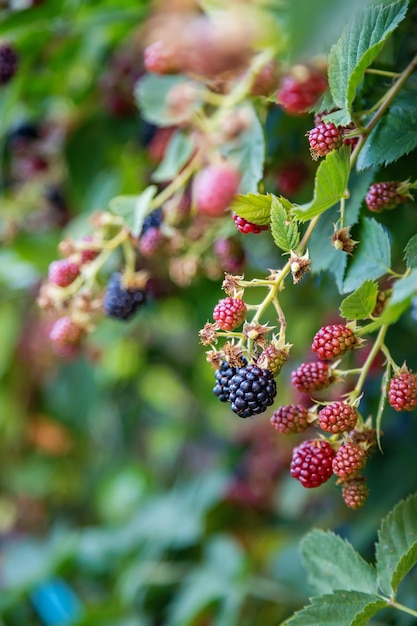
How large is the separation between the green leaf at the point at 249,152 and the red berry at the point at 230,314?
0.16 m

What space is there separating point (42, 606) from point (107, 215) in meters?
1.02

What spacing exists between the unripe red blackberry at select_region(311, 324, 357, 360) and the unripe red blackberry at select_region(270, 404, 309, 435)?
0.06m

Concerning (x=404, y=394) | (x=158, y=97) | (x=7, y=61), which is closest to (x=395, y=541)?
(x=404, y=394)

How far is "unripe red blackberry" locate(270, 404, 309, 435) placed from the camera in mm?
585

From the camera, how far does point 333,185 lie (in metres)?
0.54

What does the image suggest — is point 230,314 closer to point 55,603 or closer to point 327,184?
point 327,184

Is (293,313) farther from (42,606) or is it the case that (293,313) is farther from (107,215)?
(42,606)

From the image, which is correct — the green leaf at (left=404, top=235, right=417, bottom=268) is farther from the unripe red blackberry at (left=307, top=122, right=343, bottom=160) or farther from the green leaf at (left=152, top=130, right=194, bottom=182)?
the green leaf at (left=152, top=130, right=194, bottom=182)

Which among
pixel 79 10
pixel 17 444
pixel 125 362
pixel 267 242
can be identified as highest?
pixel 79 10

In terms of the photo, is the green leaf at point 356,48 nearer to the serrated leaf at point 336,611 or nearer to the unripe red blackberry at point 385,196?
the unripe red blackberry at point 385,196

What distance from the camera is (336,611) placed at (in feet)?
2.04

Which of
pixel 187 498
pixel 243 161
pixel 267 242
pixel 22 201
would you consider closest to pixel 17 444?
pixel 187 498

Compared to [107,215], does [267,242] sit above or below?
below

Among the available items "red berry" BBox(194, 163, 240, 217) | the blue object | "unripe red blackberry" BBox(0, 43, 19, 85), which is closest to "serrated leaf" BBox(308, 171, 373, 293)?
"red berry" BBox(194, 163, 240, 217)
